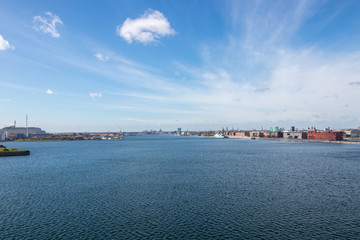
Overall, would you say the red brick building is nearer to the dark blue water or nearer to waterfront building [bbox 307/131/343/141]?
waterfront building [bbox 307/131/343/141]

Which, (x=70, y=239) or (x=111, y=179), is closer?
(x=70, y=239)

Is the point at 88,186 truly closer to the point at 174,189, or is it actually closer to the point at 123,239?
the point at 174,189

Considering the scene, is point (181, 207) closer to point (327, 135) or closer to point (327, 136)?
point (327, 136)

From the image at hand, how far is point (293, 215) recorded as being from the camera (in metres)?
21.6

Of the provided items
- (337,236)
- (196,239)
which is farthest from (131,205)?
(337,236)

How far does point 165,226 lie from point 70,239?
6.88 m

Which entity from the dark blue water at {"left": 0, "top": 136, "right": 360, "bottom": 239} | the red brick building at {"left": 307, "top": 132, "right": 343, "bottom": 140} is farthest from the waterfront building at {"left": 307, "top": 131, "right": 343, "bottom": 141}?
the dark blue water at {"left": 0, "top": 136, "right": 360, "bottom": 239}

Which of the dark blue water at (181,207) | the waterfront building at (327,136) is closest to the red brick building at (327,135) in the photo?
the waterfront building at (327,136)

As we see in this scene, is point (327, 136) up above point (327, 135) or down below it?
below

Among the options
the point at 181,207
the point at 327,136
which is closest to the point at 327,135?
the point at 327,136

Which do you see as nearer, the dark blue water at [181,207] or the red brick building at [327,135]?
the dark blue water at [181,207]

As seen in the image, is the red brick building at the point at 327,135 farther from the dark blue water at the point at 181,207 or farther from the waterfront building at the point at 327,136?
the dark blue water at the point at 181,207

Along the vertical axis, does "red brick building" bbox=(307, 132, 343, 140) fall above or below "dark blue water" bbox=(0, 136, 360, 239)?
above

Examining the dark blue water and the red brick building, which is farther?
the red brick building
